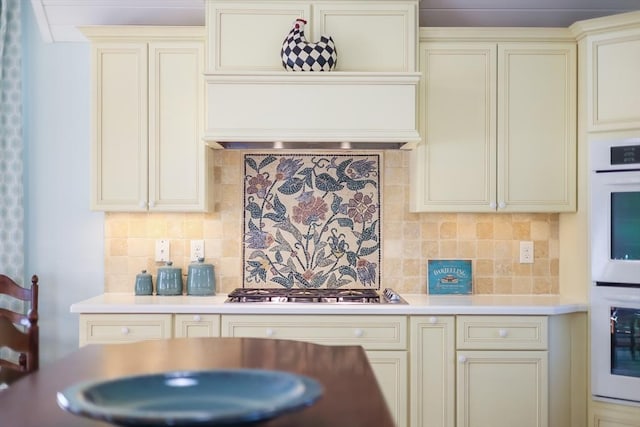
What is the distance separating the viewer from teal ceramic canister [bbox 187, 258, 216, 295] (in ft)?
11.2

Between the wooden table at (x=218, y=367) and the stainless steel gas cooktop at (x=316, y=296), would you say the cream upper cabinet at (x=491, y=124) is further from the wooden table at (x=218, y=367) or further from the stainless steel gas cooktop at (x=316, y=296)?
the wooden table at (x=218, y=367)

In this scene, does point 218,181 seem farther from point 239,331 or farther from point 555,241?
point 555,241

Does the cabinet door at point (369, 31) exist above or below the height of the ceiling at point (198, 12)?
below

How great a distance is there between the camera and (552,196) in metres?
3.31

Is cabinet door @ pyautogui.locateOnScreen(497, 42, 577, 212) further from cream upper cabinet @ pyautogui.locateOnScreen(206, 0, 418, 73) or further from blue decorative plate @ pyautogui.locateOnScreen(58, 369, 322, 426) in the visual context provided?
blue decorative plate @ pyautogui.locateOnScreen(58, 369, 322, 426)

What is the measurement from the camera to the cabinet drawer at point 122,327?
10.0 ft

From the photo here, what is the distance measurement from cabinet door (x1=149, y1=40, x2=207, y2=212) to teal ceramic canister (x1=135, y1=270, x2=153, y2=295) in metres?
0.41

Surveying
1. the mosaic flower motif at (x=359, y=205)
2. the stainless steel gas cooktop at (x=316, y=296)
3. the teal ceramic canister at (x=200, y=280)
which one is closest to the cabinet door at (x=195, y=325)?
the stainless steel gas cooktop at (x=316, y=296)

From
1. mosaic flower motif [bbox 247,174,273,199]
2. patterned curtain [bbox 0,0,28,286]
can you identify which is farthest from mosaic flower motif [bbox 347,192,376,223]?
patterned curtain [bbox 0,0,28,286]

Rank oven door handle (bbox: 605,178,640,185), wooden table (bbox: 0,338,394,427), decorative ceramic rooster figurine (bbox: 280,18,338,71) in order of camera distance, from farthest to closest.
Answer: decorative ceramic rooster figurine (bbox: 280,18,338,71), oven door handle (bbox: 605,178,640,185), wooden table (bbox: 0,338,394,427)

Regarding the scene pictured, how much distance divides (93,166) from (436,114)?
180cm

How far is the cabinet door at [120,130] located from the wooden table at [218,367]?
139 centimetres

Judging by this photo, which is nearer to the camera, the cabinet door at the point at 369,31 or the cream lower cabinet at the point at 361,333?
the cream lower cabinet at the point at 361,333

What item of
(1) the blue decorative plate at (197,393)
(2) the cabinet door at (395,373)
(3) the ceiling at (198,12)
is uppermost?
(3) the ceiling at (198,12)
